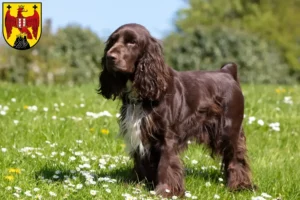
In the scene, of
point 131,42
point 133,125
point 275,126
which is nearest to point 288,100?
point 275,126

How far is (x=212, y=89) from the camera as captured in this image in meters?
5.60

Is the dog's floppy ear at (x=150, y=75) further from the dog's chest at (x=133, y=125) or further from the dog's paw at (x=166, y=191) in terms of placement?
the dog's paw at (x=166, y=191)

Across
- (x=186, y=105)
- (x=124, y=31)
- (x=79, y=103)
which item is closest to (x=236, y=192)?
(x=186, y=105)

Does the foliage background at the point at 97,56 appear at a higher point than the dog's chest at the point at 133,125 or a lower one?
lower

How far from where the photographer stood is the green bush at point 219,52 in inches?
733

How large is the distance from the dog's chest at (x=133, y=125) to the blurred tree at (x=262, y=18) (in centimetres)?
2999

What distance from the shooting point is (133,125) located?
16.8ft

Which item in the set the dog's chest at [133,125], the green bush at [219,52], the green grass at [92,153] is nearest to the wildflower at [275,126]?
the green grass at [92,153]

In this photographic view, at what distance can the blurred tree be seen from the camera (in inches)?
1378

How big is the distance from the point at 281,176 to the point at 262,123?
2163 mm

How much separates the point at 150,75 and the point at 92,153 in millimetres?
1639

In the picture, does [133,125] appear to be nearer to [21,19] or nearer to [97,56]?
[21,19]

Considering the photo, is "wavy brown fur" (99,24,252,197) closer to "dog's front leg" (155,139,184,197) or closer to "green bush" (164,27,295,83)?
"dog's front leg" (155,139,184,197)

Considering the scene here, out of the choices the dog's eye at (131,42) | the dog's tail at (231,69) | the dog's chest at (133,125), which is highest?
the dog's eye at (131,42)
